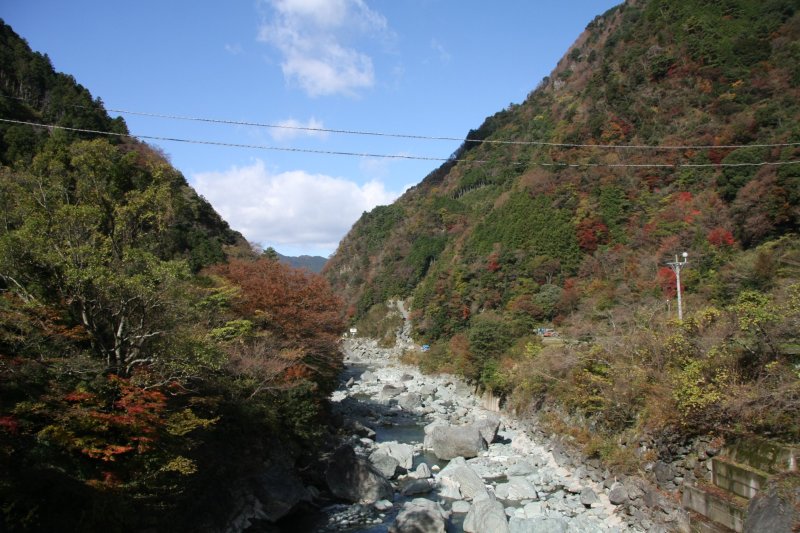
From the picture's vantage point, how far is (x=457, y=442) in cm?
1927

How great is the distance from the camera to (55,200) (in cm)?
1016

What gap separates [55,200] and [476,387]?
2590 cm

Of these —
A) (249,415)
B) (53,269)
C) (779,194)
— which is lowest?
(249,415)

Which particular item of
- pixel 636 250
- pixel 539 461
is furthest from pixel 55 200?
pixel 636 250

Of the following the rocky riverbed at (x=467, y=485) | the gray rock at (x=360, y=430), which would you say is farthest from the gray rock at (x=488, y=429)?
the gray rock at (x=360, y=430)

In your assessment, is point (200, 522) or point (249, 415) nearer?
point (200, 522)

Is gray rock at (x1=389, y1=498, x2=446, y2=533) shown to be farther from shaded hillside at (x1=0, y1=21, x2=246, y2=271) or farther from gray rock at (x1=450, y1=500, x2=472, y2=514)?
shaded hillside at (x1=0, y1=21, x2=246, y2=271)

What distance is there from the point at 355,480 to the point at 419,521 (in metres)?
3.39

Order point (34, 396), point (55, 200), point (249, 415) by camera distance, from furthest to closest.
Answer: point (249, 415) → point (55, 200) → point (34, 396)

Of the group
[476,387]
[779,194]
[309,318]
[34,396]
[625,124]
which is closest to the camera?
[34,396]

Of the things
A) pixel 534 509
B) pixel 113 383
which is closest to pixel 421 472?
pixel 534 509

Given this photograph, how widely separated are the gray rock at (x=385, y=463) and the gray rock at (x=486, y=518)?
177 inches

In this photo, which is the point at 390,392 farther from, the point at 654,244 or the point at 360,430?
the point at 654,244

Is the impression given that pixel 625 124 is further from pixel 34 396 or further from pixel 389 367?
pixel 34 396
